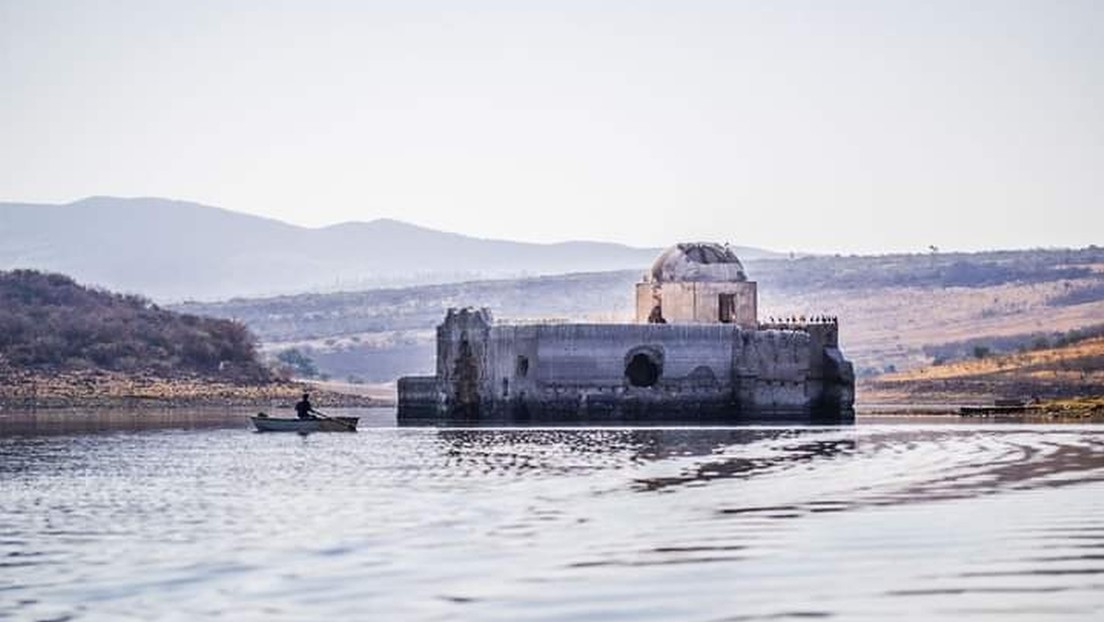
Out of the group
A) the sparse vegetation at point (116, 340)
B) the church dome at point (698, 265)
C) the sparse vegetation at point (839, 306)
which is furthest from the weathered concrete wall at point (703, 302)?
the sparse vegetation at point (839, 306)

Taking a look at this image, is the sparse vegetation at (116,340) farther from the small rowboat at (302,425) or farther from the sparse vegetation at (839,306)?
the sparse vegetation at (839,306)

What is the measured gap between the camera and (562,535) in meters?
23.5

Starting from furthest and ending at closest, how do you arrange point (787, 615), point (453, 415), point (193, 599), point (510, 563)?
1. point (453, 415)
2. point (510, 563)
3. point (193, 599)
4. point (787, 615)

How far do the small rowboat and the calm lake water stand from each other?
485 inches

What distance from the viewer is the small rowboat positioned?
53.8 meters

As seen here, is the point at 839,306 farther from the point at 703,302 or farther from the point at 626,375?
the point at 626,375

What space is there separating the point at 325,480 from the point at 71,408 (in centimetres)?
4955

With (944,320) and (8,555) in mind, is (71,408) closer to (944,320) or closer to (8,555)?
(8,555)

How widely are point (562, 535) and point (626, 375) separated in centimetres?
3828

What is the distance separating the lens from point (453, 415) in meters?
63.6

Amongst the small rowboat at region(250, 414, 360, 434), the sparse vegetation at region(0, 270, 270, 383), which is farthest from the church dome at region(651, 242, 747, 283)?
the sparse vegetation at region(0, 270, 270, 383)

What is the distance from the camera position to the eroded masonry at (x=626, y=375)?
6100 centimetres

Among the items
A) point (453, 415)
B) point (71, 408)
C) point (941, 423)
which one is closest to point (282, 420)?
point (453, 415)

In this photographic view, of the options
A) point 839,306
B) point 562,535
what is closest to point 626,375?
point 562,535
